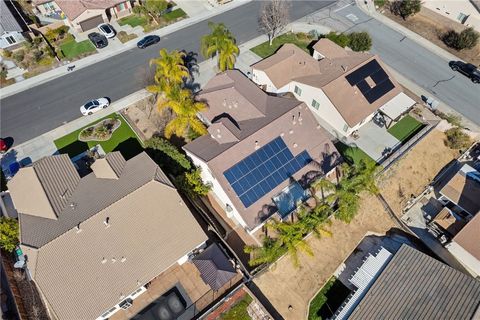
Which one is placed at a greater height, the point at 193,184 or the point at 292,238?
the point at 193,184

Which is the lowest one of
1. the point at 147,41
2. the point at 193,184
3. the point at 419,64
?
the point at 419,64

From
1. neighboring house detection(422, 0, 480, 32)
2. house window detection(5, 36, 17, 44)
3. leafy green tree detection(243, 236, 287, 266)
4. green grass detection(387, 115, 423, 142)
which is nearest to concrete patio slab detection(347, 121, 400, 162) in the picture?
green grass detection(387, 115, 423, 142)

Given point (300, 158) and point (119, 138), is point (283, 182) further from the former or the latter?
point (119, 138)

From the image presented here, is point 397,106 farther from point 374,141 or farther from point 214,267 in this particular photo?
point 214,267

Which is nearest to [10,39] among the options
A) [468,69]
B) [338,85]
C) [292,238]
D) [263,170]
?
[263,170]

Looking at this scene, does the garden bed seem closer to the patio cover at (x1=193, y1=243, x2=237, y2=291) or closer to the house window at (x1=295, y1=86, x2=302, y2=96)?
the patio cover at (x1=193, y1=243, x2=237, y2=291)

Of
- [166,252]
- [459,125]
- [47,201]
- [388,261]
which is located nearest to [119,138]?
[47,201]
